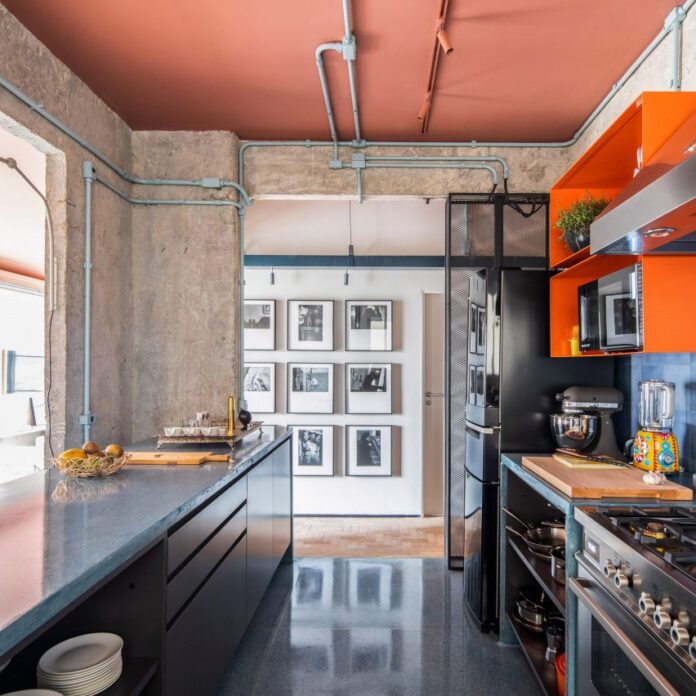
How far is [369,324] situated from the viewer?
490cm

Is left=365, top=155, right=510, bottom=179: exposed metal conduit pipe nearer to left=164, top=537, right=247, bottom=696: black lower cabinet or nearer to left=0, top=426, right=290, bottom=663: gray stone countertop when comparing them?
left=0, top=426, right=290, bottom=663: gray stone countertop

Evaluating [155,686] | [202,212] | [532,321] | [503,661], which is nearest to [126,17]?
[202,212]

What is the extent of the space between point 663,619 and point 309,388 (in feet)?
13.1

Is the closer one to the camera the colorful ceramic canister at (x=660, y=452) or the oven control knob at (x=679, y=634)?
the oven control knob at (x=679, y=634)

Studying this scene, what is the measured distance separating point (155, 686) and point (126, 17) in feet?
8.16

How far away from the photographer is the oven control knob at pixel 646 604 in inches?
46.3

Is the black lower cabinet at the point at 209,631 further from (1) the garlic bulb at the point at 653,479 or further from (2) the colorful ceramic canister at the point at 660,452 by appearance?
(2) the colorful ceramic canister at the point at 660,452

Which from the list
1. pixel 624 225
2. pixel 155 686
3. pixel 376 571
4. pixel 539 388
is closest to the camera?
pixel 155 686

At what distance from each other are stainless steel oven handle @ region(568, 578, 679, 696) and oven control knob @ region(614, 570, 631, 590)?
108mm

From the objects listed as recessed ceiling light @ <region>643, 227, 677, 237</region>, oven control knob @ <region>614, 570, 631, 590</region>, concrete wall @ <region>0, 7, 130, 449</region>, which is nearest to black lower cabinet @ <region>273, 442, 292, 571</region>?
concrete wall @ <region>0, 7, 130, 449</region>

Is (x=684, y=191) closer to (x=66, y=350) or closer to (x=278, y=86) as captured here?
(x=278, y=86)

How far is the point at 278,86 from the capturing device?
2.64 metres

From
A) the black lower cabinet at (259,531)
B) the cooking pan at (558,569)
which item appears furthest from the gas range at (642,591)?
the black lower cabinet at (259,531)

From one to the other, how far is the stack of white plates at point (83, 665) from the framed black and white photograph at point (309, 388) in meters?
3.58
